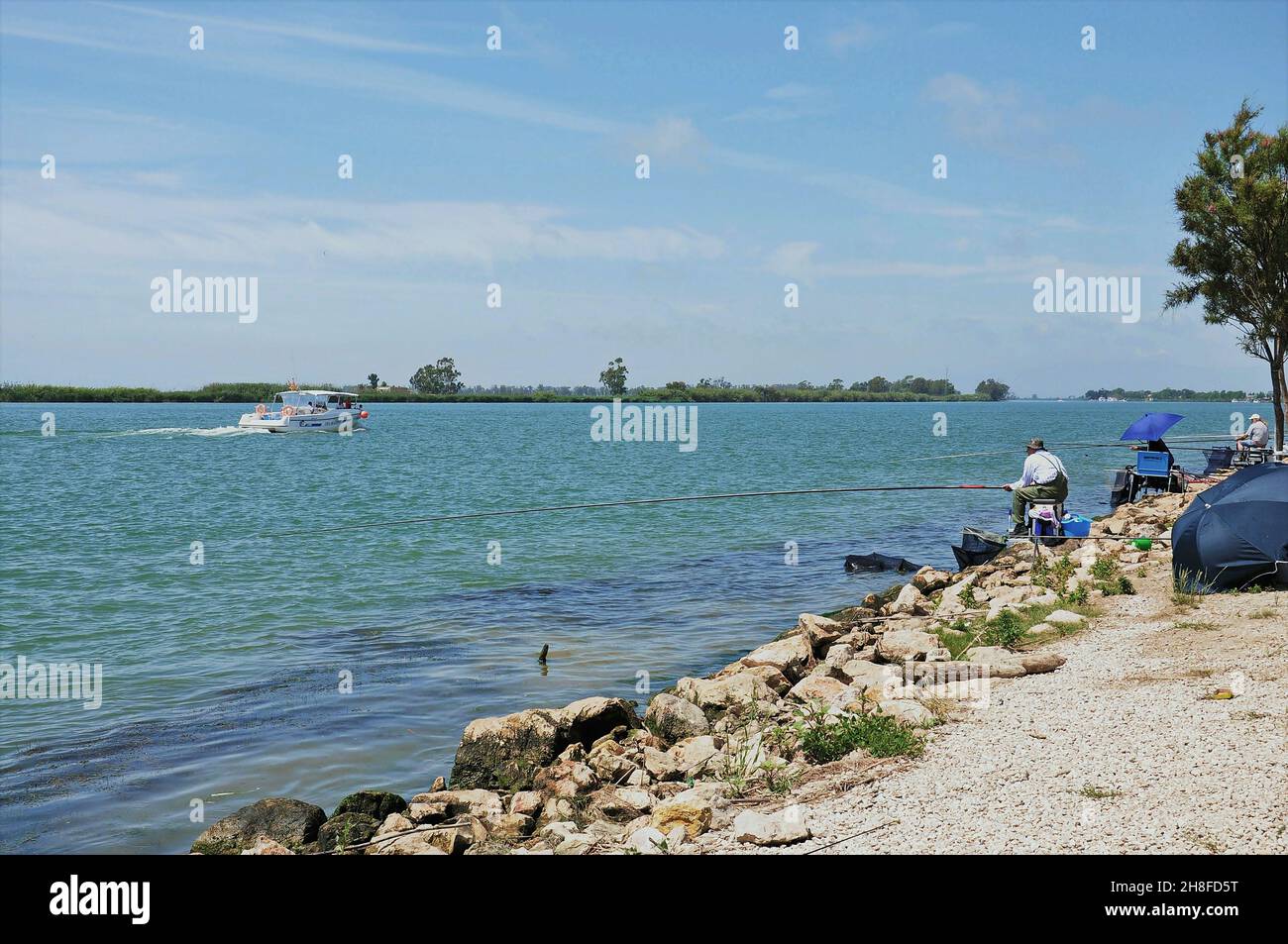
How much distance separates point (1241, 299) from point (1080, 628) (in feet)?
82.6

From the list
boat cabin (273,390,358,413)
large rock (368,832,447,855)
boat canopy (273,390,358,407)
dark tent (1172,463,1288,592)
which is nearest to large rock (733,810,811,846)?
large rock (368,832,447,855)

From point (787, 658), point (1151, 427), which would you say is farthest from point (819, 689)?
point (1151, 427)

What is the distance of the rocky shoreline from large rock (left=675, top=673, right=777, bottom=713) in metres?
0.02

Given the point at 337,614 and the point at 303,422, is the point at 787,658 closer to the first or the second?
the point at 337,614

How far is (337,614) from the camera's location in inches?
755

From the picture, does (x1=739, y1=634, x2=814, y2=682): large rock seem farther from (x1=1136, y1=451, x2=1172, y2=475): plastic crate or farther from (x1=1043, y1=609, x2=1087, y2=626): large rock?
(x1=1136, y1=451, x2=1172, y2=475): plastic crate

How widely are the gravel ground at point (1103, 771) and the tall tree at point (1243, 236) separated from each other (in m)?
23.5

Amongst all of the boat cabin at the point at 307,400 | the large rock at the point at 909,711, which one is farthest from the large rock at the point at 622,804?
the boat cabin at the point at 307,400

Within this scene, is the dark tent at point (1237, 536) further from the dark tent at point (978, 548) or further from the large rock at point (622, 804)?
the large rock at point (622, 804)

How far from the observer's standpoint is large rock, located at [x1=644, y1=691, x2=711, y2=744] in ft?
35.8

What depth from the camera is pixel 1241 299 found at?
31.7m

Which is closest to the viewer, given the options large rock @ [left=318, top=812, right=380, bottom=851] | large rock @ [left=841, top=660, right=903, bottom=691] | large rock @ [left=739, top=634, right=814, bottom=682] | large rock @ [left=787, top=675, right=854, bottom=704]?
large rock @ [left=318, top=812, right=380, bottom=851]
